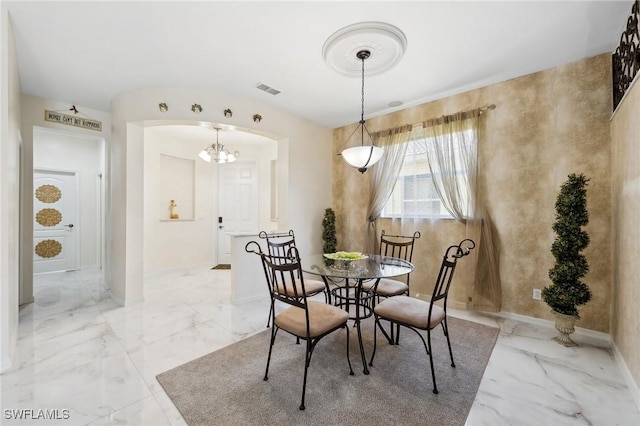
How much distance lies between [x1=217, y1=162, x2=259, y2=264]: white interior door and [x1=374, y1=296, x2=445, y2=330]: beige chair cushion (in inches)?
172

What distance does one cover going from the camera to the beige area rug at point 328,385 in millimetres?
1533

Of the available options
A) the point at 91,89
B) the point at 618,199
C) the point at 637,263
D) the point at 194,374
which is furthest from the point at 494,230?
the point at 91,89

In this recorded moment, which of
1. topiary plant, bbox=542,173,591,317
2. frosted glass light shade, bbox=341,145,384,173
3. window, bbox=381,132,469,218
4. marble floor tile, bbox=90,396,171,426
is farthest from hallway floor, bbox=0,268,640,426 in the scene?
frosted glass light shade, bbox=341,145,384,173

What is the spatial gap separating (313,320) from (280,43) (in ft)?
7.79

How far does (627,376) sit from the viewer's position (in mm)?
1847

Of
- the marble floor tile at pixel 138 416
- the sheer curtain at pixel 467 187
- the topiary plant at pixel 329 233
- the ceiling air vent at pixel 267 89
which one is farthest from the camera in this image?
the topiary plant at pixel 329 233

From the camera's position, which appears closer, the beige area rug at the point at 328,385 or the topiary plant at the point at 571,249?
the beige area rug at the point at 328,385

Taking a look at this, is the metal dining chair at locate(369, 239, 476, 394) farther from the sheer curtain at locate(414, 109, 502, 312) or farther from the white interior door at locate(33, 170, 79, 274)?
the white interior door at locate(33, 170, 79, 274)

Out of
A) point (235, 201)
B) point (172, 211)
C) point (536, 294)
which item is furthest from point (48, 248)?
point (536, 294)

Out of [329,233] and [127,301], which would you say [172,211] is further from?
[329,233]

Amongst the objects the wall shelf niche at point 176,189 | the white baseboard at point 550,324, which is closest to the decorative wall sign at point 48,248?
the wall shelf niche at point 176,189

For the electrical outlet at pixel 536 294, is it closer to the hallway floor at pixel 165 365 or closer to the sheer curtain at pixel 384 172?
the hallway floor at pixel 165 365

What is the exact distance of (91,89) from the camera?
322 cm

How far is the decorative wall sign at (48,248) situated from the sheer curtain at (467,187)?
6.98 metres
